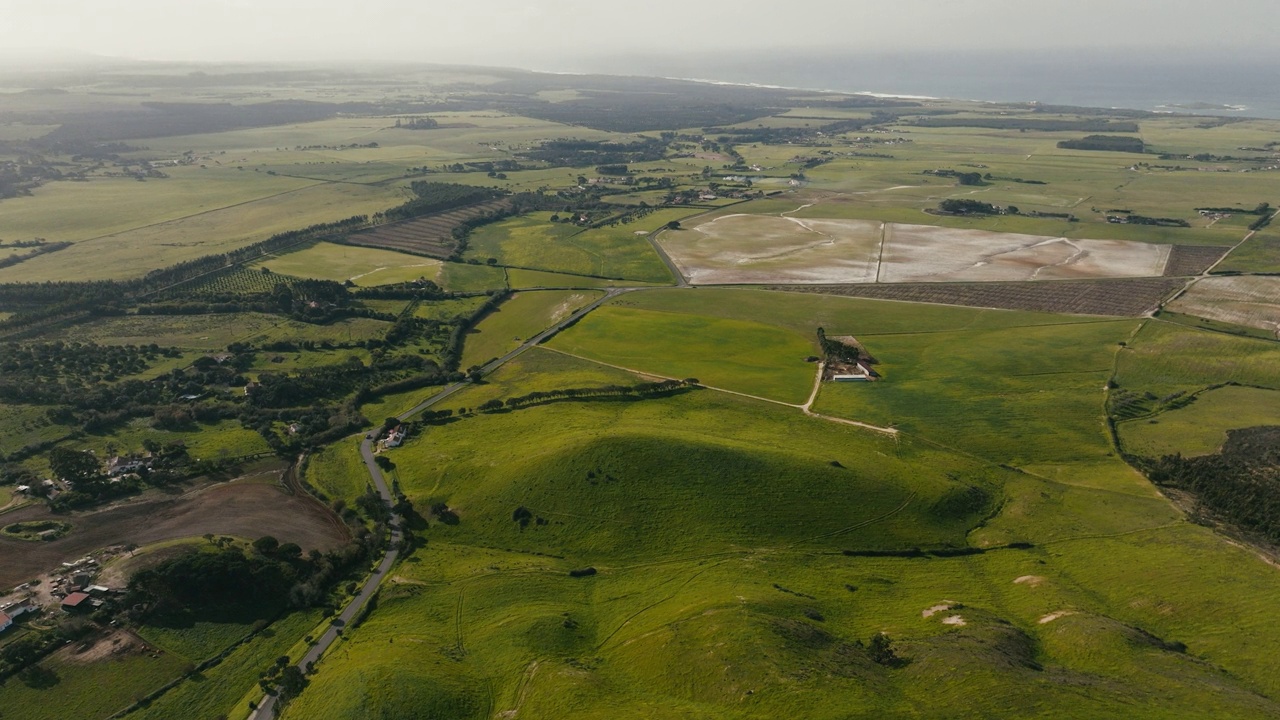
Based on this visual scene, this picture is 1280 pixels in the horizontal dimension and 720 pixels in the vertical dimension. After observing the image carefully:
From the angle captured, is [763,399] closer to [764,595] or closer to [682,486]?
[682,486]

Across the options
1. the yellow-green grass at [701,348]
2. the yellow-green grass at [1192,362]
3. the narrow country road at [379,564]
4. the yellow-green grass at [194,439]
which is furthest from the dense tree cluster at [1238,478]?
the yellow-green grass at [194,439]

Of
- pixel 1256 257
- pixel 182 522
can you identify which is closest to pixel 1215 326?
pixel 1256 257

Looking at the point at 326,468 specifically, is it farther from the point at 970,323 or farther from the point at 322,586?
the point at 970,323

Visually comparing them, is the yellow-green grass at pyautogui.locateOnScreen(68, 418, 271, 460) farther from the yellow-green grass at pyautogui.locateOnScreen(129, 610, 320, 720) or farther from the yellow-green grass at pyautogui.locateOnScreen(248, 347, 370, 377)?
the yellow-green grass at pyautogui.locateOnScreen(129, 610, 320, 720)

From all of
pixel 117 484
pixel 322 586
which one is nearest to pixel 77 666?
pixel 322 586

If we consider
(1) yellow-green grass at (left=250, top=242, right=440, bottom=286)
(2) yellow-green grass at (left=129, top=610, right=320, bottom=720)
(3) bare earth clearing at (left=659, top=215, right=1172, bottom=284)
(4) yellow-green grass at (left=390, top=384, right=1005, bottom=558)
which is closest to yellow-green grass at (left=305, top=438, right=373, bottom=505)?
(4) yellow-green grass at (left=390, top=384, right=1005, bottom=558)

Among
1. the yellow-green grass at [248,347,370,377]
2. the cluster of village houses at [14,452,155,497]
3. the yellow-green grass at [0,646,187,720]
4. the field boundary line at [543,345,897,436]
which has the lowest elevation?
the yellow-green grass at [0,646,187,720]
